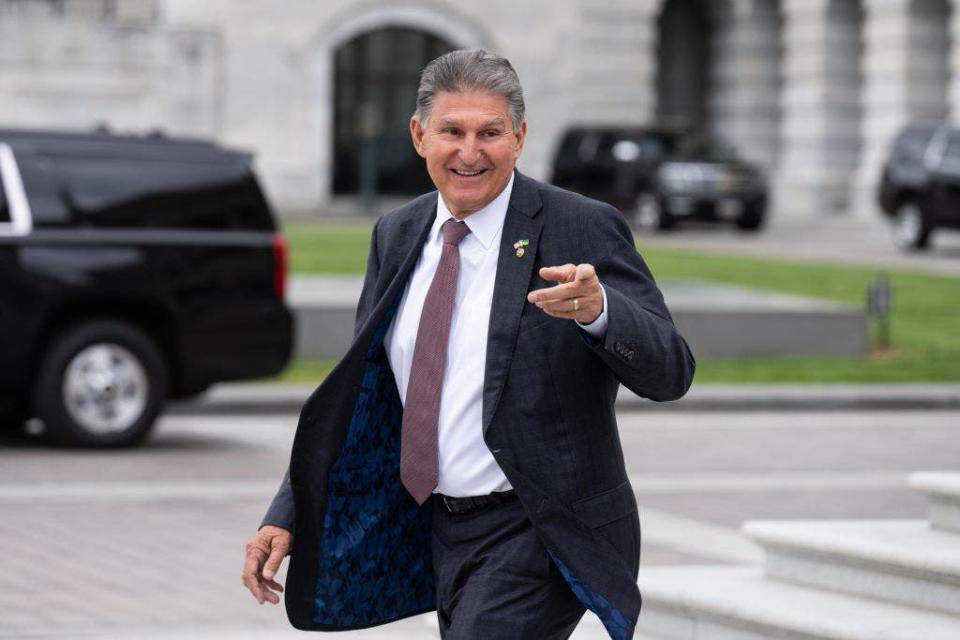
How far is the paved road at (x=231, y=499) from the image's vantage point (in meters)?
7.51

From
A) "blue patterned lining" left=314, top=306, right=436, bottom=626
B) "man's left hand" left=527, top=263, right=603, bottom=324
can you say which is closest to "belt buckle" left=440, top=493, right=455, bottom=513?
"blue patterned lining" left=314, top=306, right=436, bottom=626

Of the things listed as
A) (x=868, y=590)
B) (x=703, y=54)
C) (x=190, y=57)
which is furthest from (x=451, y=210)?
(x=703, y=54)

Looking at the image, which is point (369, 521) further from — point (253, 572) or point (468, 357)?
point (468, 357)

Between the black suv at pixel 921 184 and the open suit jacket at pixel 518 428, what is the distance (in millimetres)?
24752

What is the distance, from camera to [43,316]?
38.2 ft

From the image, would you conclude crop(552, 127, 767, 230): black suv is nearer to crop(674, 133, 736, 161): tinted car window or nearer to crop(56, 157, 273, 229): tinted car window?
crop(674, 133, 736, 161): tinted car window

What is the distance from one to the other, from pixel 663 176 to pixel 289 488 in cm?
3045

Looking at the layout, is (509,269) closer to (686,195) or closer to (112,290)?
(112,290)

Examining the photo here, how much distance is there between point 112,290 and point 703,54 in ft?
124

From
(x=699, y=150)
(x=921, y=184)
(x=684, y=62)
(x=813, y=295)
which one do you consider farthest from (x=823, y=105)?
(x=813, y=295)

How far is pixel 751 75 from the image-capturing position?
4541 centimetres

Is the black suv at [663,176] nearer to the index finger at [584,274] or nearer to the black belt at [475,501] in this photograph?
the black belt at [475,501]

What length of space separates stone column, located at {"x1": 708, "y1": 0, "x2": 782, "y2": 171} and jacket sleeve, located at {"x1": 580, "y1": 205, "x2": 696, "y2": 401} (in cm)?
4145

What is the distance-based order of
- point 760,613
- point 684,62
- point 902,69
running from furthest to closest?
point 684,62 → point 902,69 → point 760,613
